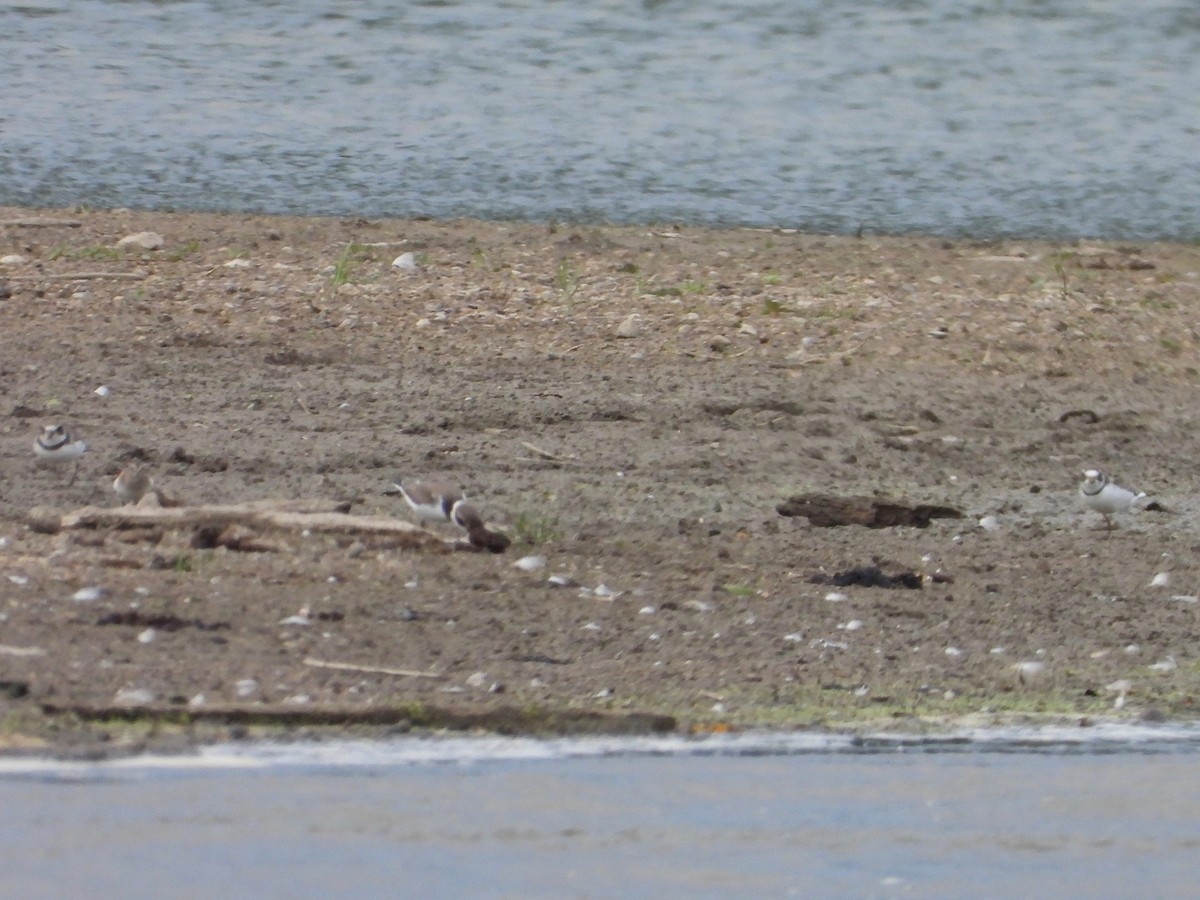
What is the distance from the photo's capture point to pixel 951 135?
13758mm

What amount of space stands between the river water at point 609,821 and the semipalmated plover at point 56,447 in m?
2.63

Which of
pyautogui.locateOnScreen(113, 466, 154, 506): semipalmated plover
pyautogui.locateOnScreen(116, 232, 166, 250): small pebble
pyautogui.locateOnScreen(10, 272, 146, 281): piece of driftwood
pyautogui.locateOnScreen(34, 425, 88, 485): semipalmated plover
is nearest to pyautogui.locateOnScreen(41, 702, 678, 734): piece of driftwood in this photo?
pyautogui.locateOnScreen(113, 466, 154, 506): semipalmated plover

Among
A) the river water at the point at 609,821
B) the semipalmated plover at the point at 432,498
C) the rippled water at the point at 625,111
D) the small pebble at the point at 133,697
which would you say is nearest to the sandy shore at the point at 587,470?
the small pebble at the point at 133,697

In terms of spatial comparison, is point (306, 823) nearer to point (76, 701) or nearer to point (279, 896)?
point (279, 896)

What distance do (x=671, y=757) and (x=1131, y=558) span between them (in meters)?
2.78

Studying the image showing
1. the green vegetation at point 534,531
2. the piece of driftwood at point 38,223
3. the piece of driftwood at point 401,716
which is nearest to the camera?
the piece of driftwood at point 401,716

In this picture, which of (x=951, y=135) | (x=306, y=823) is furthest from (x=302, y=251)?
(x=306, y=823)

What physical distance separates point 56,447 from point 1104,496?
3.48 meters

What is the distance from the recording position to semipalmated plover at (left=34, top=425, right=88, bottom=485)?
7113 millimetres

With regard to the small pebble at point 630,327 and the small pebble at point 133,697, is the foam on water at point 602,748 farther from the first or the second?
the small pebble at point 630,327

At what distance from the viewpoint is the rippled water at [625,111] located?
12.1 metres

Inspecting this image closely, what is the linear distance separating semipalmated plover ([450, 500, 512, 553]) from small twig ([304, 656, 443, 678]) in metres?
1.02

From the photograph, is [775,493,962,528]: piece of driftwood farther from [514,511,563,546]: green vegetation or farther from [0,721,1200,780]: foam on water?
[0,721,1200,780]: foam on water

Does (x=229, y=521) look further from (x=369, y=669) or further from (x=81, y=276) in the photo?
(x=81, y=276)
